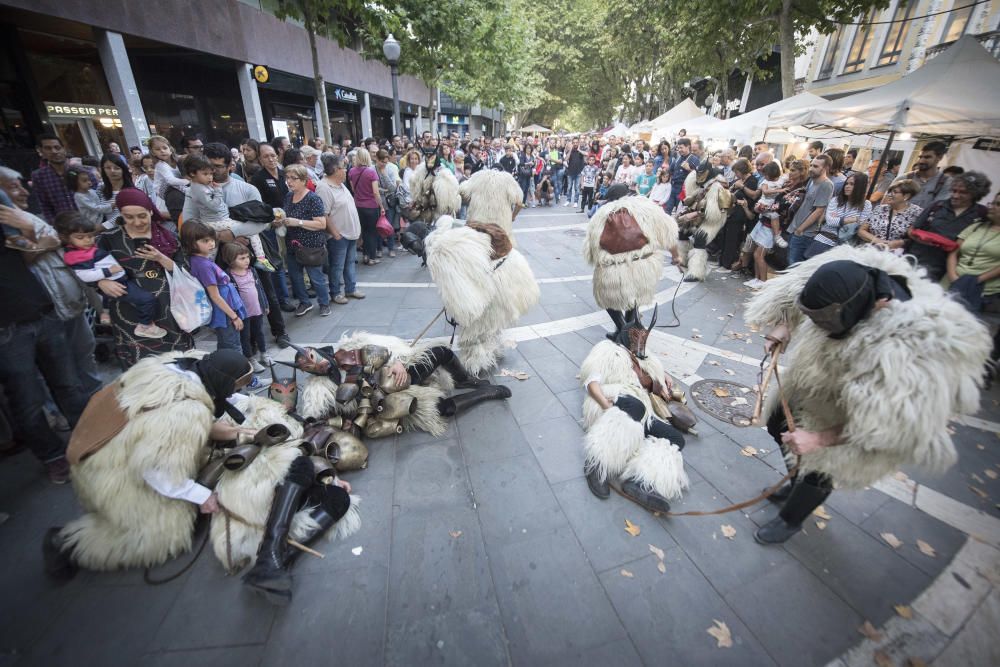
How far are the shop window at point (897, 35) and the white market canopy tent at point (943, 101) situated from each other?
39.8 ft

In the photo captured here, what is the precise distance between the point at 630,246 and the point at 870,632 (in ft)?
10.8

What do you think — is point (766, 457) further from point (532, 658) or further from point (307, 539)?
point (307, 539)

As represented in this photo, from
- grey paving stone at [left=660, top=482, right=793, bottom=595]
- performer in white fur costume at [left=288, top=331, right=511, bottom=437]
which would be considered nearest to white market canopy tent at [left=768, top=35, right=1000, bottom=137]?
grey paving stone at [left=660, top=482, right=793, bottom=595]

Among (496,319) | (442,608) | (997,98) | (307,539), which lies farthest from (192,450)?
(997,98)

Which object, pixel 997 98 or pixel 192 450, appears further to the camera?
pixel 997 98

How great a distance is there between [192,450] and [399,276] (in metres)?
5.60

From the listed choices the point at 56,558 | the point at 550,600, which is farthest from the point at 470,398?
the point at 56,558

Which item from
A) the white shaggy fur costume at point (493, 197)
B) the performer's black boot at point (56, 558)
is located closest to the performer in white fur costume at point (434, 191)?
the white shaggy fur costume at point (493, 197)

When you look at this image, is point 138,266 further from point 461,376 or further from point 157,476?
point 461,376

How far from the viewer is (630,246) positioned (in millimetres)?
4137

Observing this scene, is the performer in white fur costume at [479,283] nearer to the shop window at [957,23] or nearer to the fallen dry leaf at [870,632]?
the fallen dry leaf at [870,632]

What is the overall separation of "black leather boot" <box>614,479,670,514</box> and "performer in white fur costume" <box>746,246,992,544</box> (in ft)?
2.68

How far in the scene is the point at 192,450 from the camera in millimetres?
2303

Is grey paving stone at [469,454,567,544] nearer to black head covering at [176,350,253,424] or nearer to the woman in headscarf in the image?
black head covering at [176,350,253,424]
